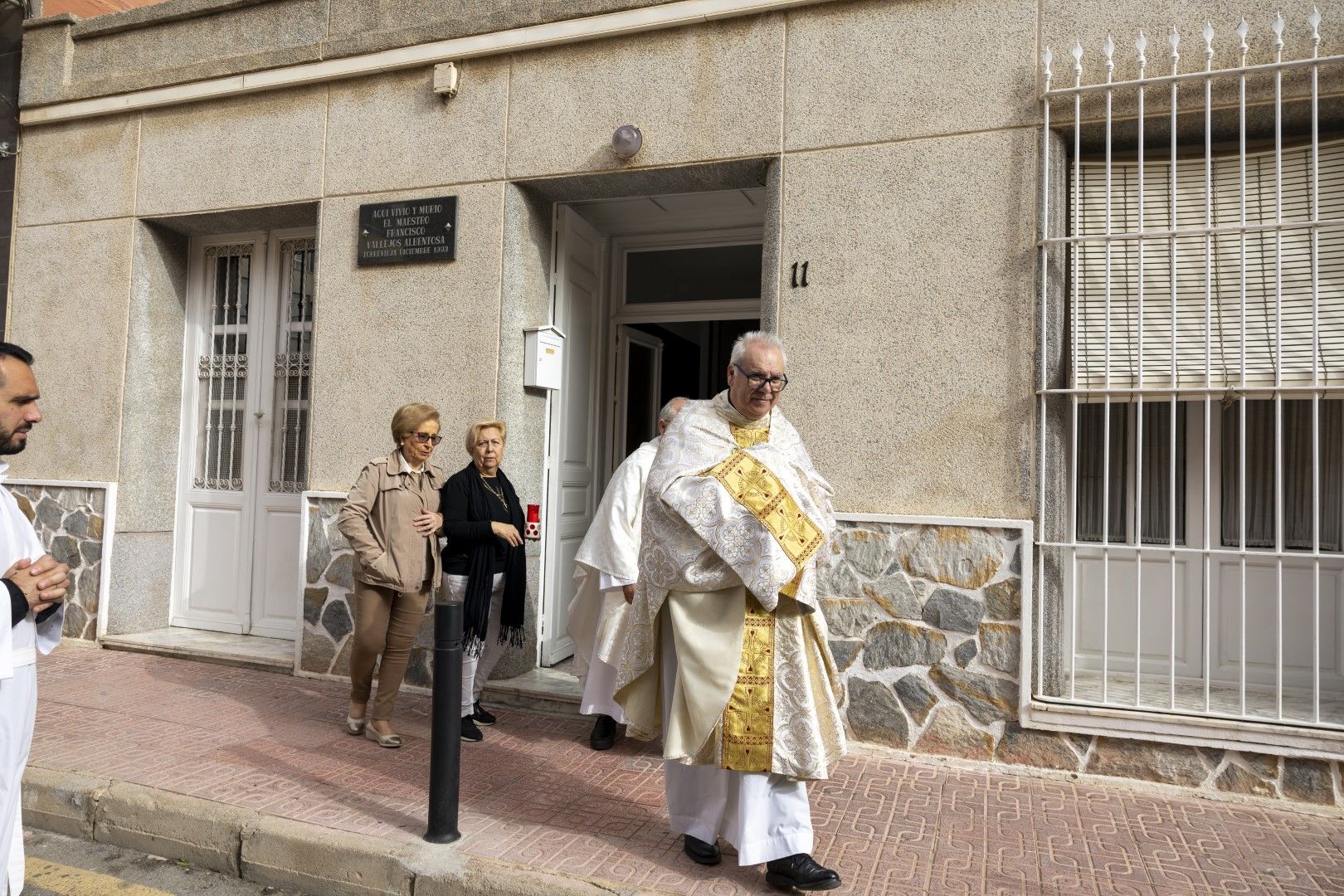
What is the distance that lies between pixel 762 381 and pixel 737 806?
1.63 m

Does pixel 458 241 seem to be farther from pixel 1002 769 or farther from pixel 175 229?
pixel 1002 769

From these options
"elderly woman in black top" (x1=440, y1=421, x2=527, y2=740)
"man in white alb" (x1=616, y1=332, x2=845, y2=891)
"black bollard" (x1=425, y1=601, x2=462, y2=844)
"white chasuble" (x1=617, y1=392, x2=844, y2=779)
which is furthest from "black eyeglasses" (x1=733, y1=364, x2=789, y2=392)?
"elderly woman in black top" (x1=440, y1=421, x2=527, y2=740)

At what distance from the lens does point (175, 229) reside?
754 cm

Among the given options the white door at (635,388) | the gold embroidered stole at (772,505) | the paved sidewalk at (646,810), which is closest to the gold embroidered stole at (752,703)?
the gold embroidered stole at (772,505)

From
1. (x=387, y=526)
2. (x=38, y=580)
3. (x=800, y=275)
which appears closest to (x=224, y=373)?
(x=387, y=526)

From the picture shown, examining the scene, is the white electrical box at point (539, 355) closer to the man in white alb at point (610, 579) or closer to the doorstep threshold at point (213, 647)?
the man in white alb at point (610, 579)

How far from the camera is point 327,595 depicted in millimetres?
6445

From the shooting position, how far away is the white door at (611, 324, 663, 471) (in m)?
7.46

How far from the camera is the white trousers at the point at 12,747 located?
2.58 metres

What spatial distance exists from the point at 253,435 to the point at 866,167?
5.27 metres

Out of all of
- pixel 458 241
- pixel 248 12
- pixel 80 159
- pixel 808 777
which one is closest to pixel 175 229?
pixel 80 159

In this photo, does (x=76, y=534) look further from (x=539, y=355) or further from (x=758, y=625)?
(x=758, y=625)

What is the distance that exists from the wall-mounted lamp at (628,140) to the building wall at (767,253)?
0.07m

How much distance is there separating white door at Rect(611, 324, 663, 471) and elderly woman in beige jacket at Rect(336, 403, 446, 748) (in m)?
2.51
